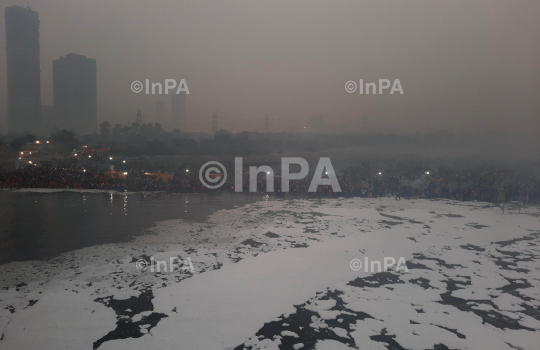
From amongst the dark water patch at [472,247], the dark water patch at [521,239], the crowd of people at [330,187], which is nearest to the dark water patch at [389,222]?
the dark water patch at [472,247]

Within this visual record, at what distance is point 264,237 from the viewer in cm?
1126

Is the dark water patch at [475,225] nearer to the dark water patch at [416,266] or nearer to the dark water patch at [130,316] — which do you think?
the dark water patch at [416,266]

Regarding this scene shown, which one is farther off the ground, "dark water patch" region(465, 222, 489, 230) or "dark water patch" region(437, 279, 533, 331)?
"dark water patch" region(465, 222, 489, 230)

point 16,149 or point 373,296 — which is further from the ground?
point 16,149

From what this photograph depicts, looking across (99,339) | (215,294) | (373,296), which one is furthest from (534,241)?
(99,339)

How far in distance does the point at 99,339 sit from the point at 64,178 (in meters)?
27.5

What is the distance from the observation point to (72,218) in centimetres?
1347

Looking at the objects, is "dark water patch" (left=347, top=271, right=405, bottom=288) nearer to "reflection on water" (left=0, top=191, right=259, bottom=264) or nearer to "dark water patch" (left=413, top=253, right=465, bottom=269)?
"dark water patch" (left=413, top=253, right=465, bottom=269)

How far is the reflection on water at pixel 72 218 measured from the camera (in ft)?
31.0

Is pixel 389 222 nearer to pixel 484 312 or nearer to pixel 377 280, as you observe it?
pixel 377 280

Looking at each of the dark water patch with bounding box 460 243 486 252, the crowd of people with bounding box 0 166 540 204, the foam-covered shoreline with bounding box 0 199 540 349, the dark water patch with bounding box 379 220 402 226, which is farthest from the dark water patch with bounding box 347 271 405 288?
the crowd of people with bounding box 0 166 540 204

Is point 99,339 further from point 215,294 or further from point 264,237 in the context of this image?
point 264,237

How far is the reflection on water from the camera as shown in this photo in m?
9.45

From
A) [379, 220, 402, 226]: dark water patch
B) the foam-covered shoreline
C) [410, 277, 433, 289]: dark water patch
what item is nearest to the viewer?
the foam-covered shoreline
